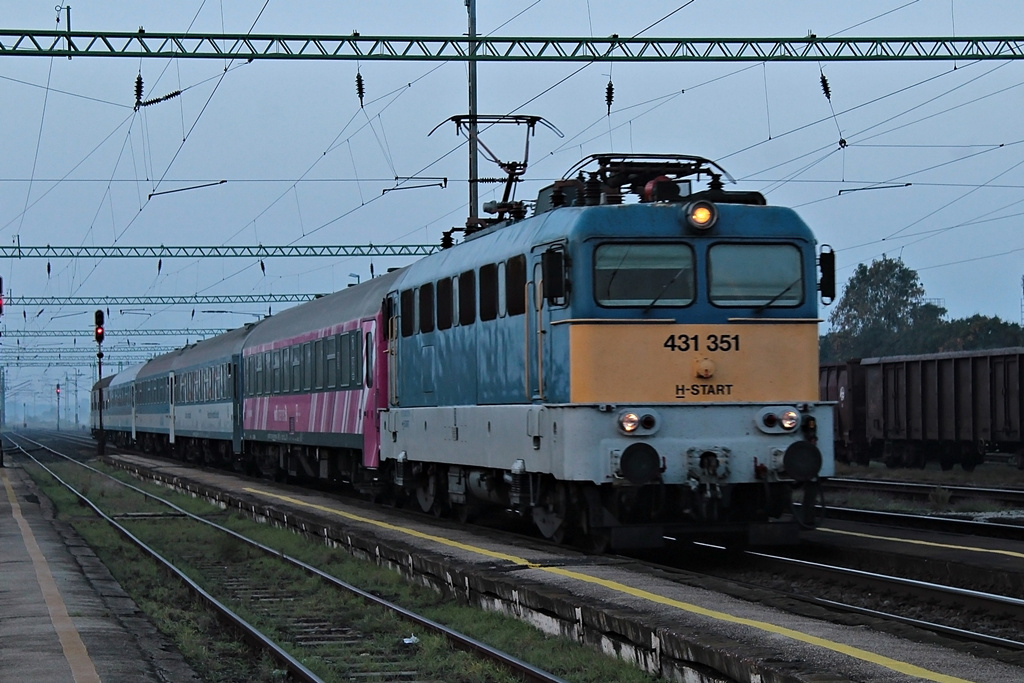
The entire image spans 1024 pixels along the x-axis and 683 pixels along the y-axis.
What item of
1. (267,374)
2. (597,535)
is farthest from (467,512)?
(267,374)

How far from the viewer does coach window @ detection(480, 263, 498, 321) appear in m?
14.8

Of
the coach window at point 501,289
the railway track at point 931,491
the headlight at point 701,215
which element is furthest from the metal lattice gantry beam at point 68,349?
the headlight at point 701,215

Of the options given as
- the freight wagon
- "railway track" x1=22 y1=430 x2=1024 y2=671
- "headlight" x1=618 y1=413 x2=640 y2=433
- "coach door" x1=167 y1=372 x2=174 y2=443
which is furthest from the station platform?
"coach door" x1=167 y1=372 x2=174 y2=443

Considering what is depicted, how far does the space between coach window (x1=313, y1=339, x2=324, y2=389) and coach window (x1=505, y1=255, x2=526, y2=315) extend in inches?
415

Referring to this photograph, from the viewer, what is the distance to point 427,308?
57.2 ft

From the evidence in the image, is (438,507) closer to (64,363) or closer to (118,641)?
(118,641)

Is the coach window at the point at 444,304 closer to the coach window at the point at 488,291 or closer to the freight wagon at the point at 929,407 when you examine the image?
the coach window at the point at 488,291

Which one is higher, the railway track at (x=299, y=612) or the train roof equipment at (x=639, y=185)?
the train roof equipment at (x=639, y=185)

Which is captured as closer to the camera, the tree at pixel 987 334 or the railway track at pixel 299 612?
the railway track at pixel 299 612

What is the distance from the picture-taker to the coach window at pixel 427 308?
56.5ft

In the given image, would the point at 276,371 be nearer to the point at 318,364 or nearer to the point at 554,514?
the point at 318,364

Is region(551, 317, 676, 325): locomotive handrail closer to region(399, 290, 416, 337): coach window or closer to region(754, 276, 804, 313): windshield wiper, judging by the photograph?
region(754, 276, 804, 313): windshield wiper

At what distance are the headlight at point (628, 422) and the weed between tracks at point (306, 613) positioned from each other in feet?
6.94

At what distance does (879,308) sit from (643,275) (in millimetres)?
77743
